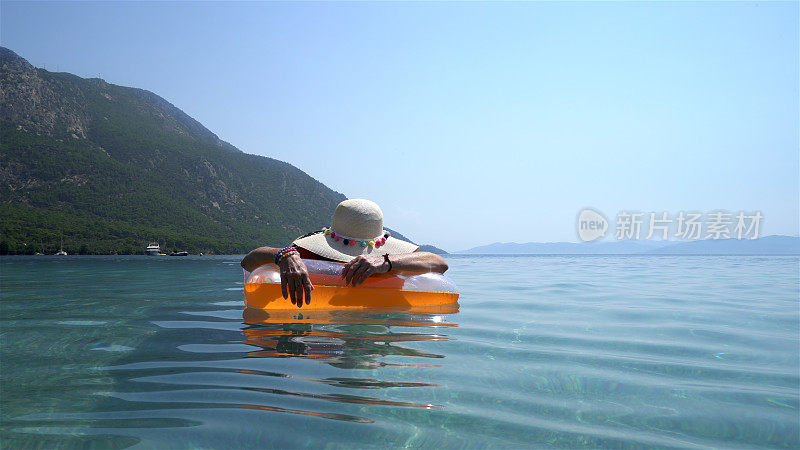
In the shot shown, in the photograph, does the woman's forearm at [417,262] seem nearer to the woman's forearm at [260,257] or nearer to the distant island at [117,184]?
the woman's forearm at [260,257]

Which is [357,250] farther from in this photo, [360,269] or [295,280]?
[295,280]

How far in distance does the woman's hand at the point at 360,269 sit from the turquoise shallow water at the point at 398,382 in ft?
1.55

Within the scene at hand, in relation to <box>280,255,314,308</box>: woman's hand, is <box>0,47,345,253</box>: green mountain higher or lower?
higher

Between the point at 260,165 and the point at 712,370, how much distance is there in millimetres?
137284

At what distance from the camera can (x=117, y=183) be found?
93125mm

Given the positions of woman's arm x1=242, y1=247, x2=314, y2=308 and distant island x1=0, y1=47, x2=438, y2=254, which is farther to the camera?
distant island x1=0, y1=47, x2=438, y2=254

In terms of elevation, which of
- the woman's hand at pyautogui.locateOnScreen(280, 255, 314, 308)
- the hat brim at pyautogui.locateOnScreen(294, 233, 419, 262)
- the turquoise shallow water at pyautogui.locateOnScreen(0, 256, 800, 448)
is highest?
the hat brim at pyautogui.locateOnScreen(294, 233, 419, 262)

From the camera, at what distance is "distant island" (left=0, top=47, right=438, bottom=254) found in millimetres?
80062

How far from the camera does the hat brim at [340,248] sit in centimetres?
543

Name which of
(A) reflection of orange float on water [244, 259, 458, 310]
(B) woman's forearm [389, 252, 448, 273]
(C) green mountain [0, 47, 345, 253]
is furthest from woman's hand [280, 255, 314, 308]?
(C) green mountain [0, 47, 345, 253]

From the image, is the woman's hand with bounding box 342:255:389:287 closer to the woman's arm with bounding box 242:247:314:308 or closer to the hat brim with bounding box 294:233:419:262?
the hat brim with bounding box 294:233:419:262

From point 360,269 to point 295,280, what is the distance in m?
0.78

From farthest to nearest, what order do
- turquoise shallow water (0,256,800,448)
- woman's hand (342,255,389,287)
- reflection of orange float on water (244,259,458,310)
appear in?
1. reflection of orange float on water (244,259,458,310)
2. woman's hand (342,255,389,287)
3. turquoise shallow water (0,256,800,448)

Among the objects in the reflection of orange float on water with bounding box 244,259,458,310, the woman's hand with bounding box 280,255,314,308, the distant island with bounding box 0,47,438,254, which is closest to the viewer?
the woman's hand with bounding box 280,255,314,308
